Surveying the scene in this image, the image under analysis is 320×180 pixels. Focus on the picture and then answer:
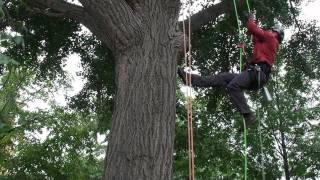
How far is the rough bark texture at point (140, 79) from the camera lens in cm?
440

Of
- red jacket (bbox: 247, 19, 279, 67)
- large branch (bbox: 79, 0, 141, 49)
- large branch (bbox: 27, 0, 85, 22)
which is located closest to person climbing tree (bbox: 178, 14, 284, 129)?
red jacket (bbox: 247, 19, 279, 67)

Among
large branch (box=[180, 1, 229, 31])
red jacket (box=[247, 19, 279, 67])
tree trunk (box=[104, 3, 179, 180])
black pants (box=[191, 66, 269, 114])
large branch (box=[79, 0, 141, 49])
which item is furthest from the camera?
large branch (box=[180, 1, 229, 31])

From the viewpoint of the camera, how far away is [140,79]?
480cm

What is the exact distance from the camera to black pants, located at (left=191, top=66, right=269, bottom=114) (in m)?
5.50

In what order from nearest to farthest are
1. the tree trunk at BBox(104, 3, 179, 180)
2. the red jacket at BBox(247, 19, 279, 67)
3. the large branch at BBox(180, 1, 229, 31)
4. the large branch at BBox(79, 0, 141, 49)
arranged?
the tree trunk at BBox(104, 3, 179, 180), the large branch at BBox(79, 0, 141, 49), the red jacket at BBox(247, 19, 279, 67), the large branch at BBox(180, 1, 229, 31)

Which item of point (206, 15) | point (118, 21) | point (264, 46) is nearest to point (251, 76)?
point (264, 46)

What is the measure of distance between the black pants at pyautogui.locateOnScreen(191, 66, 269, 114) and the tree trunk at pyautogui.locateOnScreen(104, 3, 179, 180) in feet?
2.41

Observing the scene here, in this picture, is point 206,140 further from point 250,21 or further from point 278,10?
point 250,21

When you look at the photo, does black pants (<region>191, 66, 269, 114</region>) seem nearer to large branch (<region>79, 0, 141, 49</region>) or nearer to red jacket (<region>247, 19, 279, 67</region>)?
red jacket (<region>247, 19, 279, 67</region>)

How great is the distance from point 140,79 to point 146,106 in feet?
1.01

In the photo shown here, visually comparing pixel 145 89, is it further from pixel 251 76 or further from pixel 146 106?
pixel 251 76

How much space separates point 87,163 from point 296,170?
5.70 metres

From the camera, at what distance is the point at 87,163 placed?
13508 millimetres

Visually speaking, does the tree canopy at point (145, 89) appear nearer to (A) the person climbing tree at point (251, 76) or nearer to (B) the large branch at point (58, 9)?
(B) the large branch at point (58, 9)
